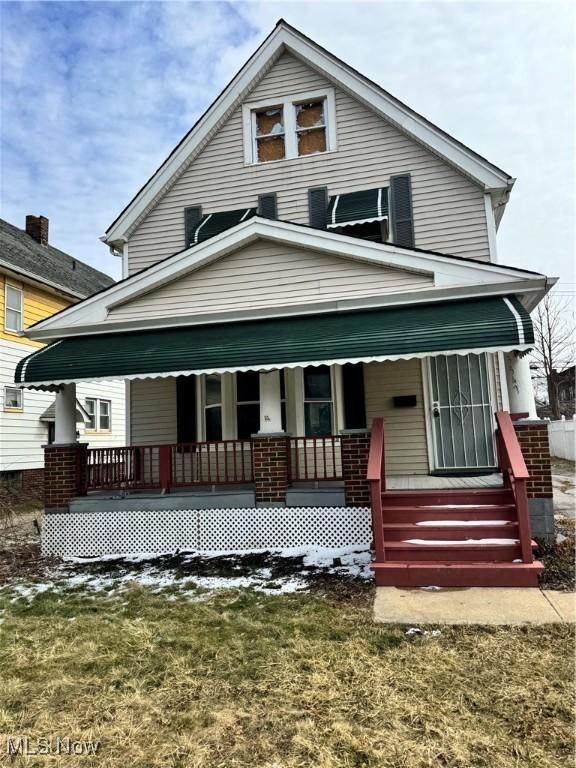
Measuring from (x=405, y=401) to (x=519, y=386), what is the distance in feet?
6.86

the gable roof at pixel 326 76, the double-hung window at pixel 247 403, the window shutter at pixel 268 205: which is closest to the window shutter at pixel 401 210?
the gable roof at pixel 326 76

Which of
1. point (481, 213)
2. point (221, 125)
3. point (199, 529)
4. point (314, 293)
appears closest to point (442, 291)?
point (314, 293)

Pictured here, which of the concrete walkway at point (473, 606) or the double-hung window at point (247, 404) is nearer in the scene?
the concrete walkway at point (473, 606)

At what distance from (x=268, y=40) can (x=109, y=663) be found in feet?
36.4

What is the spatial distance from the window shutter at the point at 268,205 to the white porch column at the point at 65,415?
5.12 metres

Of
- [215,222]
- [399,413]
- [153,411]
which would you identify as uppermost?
[215,222]

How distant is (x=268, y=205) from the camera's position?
33.5 feet

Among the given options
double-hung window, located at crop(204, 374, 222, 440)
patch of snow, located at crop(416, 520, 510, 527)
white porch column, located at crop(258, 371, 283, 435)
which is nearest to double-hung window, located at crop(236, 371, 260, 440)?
double-hung window, located at crop(204, 374, 222, 440)

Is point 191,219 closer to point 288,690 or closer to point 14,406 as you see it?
point 14,406

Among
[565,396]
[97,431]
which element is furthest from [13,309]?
[565,396]

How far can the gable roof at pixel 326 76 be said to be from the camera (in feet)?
29.3

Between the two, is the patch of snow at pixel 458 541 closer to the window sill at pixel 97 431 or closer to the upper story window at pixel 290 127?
the upper story window at pixel 290 127

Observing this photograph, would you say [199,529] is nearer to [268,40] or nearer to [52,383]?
[52,383]

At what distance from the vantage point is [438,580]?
5246 mm
